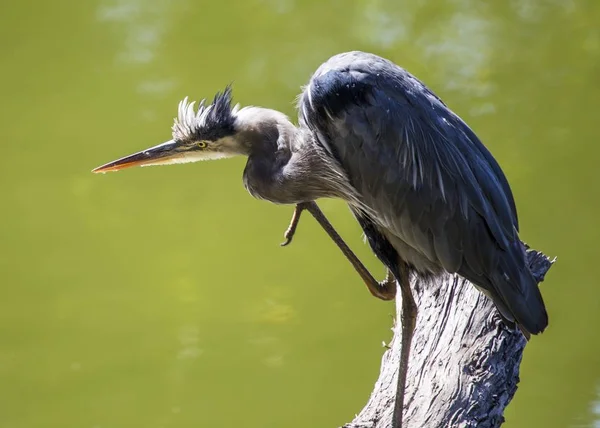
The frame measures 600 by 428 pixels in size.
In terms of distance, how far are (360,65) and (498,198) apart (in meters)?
0.67

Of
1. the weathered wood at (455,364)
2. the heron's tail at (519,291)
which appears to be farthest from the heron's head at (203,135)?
the heron's tail at (519,291)

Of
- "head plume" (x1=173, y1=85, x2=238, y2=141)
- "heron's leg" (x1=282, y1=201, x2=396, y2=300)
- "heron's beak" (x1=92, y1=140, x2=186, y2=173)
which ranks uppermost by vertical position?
"head plume" (x1=173, y1=85, x2=238, y2=141)

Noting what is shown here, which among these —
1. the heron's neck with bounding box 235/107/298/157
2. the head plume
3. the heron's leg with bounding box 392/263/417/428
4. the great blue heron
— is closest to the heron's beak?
the head plume

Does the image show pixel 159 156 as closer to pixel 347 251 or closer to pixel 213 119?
pixel 213 119

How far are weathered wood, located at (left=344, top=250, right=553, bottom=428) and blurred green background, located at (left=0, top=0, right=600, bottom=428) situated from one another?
1.54m

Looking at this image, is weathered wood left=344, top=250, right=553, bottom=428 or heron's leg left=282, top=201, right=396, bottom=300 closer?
weathered wood left=344, top=250, right=553, bottom=428

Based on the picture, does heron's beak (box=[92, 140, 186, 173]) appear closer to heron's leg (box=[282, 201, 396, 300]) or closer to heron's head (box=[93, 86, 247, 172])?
heron's head (box=[93, 86, 247, 172])

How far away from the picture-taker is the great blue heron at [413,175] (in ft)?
11.2

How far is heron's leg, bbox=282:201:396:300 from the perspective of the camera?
12.8ft

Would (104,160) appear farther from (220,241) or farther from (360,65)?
(360,65)

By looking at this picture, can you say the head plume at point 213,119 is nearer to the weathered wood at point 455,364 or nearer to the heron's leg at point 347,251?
the heron's leg at point 347,251

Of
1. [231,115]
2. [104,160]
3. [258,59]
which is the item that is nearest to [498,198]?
[231,115]

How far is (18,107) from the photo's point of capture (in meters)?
6.84

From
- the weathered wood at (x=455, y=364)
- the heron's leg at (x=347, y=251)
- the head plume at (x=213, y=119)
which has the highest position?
the head plume at (x=213, y=119)
